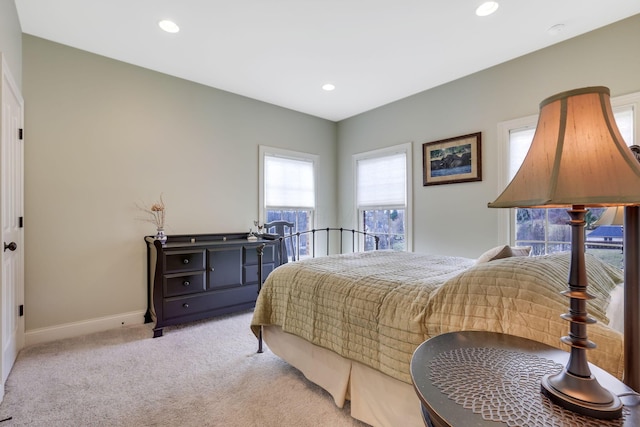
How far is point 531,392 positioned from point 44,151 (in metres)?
3.89

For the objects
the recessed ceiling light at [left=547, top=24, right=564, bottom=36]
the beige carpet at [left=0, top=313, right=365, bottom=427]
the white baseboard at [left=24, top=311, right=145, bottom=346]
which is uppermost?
the recessed ceiling light at [left=547, top=24, right=564, bottom=36]

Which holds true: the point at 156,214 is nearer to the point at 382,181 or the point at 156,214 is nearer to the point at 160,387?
the point at 160,387

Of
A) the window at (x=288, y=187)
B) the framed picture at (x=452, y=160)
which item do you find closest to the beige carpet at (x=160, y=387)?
the window at (x=288, y=187)

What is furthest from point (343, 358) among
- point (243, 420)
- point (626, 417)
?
point (626, 417)

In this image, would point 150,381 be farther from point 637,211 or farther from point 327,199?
point 327,199

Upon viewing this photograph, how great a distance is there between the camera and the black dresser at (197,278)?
2.89m

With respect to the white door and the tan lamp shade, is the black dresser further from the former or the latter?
the tan lamp shade

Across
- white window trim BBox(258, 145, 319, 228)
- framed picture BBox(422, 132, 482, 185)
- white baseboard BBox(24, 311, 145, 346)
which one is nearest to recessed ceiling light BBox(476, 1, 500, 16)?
framed picture BBox(422, 132, 482, 185)

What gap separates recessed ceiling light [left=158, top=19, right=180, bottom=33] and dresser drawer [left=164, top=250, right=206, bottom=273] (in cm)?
205

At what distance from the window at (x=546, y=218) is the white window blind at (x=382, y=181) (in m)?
1.31

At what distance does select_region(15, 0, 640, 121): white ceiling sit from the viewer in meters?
2.33

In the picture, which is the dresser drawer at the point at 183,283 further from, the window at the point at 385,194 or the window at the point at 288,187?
the window at the point at 385,194

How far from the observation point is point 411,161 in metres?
4.03

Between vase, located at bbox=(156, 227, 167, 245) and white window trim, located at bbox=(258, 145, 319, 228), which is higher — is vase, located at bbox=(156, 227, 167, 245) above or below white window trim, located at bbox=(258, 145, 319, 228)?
below
